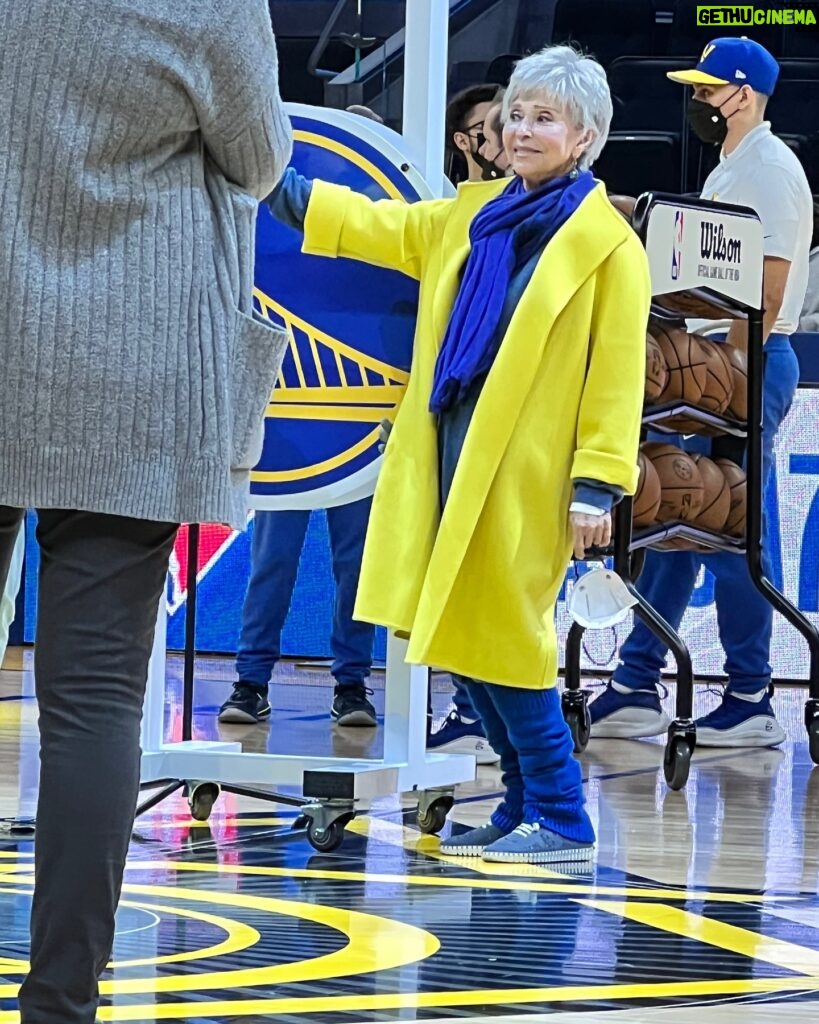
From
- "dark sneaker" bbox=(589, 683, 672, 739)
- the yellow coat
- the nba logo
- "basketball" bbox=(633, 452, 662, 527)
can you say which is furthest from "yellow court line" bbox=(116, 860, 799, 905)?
"dark sneaker" bbox=(589, 683, 672, 739)

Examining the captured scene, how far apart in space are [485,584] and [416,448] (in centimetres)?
23

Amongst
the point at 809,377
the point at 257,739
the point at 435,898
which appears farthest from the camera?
the point at 809,377

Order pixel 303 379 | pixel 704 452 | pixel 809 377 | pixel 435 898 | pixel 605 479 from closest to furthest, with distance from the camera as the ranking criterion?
pixel 435 898 < pixel 605 479 < pixel 303 379 < pixel 704 452 < pixel 809 377

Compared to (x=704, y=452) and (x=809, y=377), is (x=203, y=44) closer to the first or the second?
(x=704, y=452)

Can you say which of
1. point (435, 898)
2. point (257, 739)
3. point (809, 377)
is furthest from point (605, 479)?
point (809, 377)

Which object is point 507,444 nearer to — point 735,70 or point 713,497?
point 713,497

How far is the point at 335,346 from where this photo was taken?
Result: 9.40 ft

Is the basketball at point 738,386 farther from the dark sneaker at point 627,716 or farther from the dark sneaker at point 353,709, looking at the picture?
the dark sneaker at point 353,709

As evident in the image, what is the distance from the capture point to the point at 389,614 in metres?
2.79

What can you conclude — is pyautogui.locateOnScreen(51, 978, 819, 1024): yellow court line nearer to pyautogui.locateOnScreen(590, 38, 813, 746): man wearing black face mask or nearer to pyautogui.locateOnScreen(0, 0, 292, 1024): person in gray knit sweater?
pyautogui.locateOnScreen(0, 0, 292, 1024): person in gray knit sweater

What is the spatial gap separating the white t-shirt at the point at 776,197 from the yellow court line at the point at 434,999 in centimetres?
251

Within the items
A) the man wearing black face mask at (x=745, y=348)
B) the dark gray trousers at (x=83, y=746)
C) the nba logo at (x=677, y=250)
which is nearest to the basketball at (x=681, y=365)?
the nba logo at (x=677, y=250)

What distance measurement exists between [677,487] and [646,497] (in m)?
0.09

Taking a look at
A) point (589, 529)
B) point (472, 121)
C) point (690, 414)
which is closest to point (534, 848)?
point (589, 529)
